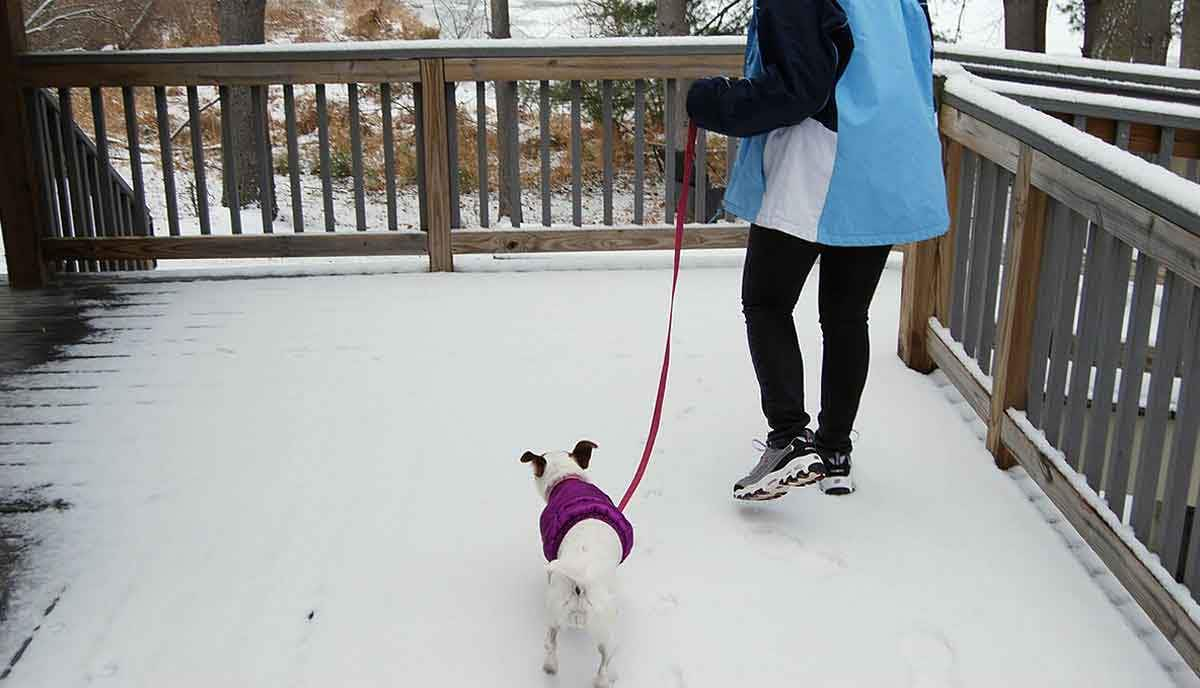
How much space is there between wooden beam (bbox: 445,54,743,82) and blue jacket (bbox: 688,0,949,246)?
2.60 meters

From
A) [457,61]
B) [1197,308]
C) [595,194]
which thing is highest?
[457,61]

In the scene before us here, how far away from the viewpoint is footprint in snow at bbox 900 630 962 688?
235cm

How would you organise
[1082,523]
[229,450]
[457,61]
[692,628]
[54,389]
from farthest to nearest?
[457,61] < [54,389] < [229,450] < [1082,523] < [692,628]

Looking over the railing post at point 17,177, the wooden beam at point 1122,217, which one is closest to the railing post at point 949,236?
the wooden beam at point 1122,217

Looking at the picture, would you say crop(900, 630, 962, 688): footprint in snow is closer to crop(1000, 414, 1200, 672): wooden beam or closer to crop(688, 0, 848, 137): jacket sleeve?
crop(1000, 414, 1200, 672): wooden beam

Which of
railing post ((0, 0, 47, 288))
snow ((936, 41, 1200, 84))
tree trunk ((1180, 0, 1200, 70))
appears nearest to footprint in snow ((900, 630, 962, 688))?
snow ((936, 41, 1200, 84))

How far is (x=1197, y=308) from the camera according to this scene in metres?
2.31

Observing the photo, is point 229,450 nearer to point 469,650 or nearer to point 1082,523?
point 469,650

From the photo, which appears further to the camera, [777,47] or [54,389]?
[54,389]

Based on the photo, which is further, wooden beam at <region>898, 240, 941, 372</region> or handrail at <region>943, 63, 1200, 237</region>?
wooden beam at <region>898, 240, 941, 372</region>

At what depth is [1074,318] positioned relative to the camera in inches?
123

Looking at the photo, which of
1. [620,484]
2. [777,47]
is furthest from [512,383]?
[777,47]

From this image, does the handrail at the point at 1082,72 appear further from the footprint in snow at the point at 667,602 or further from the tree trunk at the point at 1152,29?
the tree trunk at the point at 1152,29

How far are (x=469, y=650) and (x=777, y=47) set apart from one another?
1.47 m
